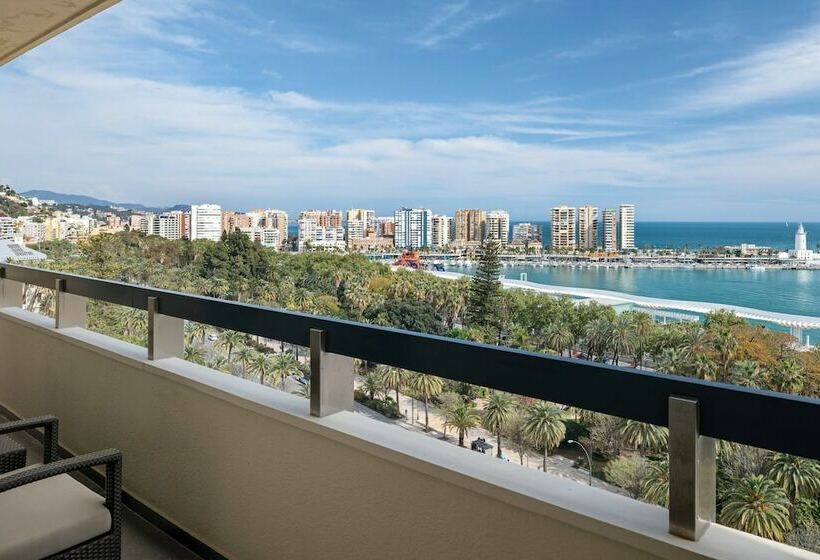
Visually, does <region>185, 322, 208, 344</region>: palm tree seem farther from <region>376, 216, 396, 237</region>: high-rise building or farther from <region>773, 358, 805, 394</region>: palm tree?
<region>773, 358, 805, 394</region>: palm tree

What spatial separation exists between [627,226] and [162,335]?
337 centimetres

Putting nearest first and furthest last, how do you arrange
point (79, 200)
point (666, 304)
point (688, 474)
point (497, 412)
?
1. point (688, 474)
2. point (497, 412)
3. point (666, 304)
4. point (79, 200)

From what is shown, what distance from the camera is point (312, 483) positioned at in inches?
64.6

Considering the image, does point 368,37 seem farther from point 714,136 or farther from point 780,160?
point 780,160

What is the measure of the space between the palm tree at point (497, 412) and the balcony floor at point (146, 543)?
1204 millimetres

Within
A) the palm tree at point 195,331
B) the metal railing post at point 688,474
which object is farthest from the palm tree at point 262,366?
the metal railing post at point 688,474

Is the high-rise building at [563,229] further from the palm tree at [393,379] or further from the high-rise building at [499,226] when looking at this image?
the palm tree at [393,379]

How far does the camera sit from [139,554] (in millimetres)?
2045

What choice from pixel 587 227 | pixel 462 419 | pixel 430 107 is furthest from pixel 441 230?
pixel 430 107

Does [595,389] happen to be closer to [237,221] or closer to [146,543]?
[146,543]

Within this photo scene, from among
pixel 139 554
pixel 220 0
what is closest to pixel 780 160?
pixel 139 554

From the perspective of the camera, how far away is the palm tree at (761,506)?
154cm

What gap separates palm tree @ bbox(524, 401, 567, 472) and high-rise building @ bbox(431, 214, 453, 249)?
2.37 metres

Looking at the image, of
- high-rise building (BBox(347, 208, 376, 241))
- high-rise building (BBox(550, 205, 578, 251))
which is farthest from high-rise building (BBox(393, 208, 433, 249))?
high-rise building (BBox(550, 205, 578, 251))
